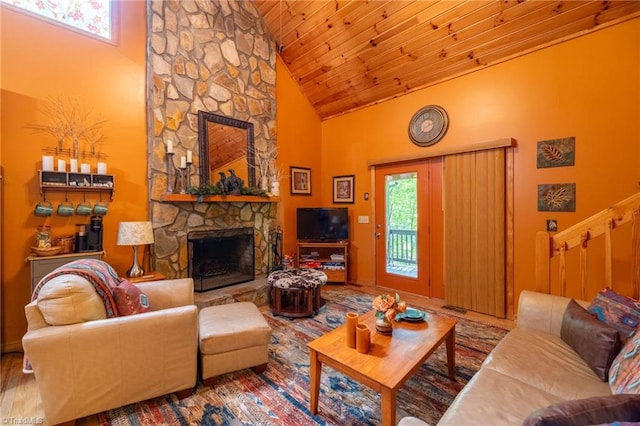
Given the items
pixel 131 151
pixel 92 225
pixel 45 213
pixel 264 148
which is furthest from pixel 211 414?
pixel 264 148

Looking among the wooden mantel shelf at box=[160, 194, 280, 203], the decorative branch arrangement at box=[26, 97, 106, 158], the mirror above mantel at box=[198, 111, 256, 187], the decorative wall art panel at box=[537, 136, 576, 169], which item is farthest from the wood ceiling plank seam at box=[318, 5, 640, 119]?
Answer: the decorative branch arrangement at box=[26, 97, 106, 158]

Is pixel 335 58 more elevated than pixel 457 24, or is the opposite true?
pixel 335 58

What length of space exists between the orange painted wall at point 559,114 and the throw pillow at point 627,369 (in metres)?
1.97

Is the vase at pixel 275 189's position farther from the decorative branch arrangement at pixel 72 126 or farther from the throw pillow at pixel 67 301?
the throw pillow at pixel 67 301

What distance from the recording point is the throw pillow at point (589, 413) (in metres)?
0.88

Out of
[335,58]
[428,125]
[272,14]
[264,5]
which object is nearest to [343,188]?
[428,125]

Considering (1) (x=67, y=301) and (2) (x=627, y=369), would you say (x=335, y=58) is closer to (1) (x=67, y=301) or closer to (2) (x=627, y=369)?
(1) (x=67, y=301)

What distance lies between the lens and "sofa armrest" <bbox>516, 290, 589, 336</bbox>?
6.28 feet

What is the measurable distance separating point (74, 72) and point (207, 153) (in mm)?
1495

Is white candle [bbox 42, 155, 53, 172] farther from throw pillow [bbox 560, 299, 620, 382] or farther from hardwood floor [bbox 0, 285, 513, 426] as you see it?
throw pillow [bbox 560, 299, 620, 382]

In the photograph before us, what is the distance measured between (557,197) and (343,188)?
2.96 metres

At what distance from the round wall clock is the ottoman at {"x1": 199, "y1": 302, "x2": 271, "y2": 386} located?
326 cm

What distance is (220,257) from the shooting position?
3.94m

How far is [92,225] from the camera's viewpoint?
278 centimetres
